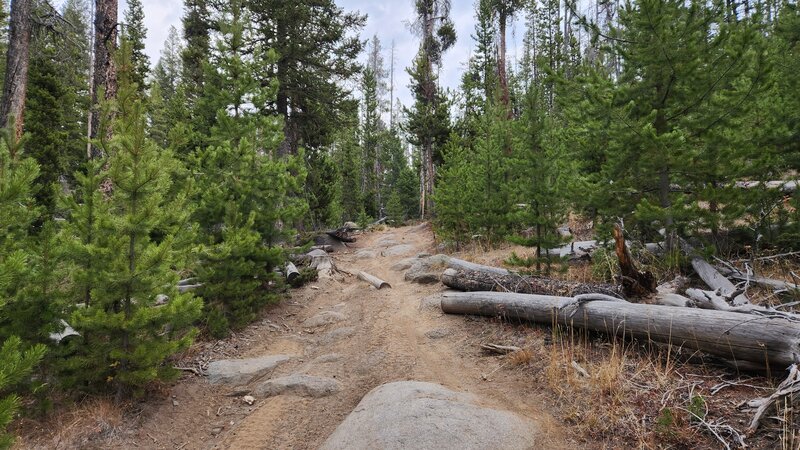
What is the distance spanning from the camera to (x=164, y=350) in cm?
468

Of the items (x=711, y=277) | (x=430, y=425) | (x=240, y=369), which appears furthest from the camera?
(x=711, y=277)

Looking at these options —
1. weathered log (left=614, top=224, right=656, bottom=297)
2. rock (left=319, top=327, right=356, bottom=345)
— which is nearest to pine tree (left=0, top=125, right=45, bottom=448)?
rock (left=319, top=327, right=356, bottom=345)

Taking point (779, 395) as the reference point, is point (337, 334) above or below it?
below

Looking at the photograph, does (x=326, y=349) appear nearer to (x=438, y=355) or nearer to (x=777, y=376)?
(x=438, y=355)

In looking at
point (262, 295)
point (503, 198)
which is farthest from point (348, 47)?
point (262, 295)

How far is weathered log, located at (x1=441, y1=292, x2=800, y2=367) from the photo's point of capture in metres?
3.70

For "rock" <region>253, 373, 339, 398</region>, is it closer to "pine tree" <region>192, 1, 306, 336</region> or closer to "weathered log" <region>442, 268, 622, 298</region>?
"pine tree" <region>192, 1, 306, 336</region>

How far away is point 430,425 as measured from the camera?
12.3ft

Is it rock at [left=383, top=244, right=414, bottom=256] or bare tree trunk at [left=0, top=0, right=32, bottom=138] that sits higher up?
bare tree trunk at [left=0, top=0, right=32, bottom=138]

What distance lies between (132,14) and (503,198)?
33659 mm

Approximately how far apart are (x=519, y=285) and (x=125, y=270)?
614cm

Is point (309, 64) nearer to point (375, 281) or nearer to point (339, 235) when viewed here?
point (339, 235)

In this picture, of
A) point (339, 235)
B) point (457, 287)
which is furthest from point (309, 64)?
point (457, 287)

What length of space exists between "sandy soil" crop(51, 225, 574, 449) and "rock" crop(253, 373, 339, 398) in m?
0.12
